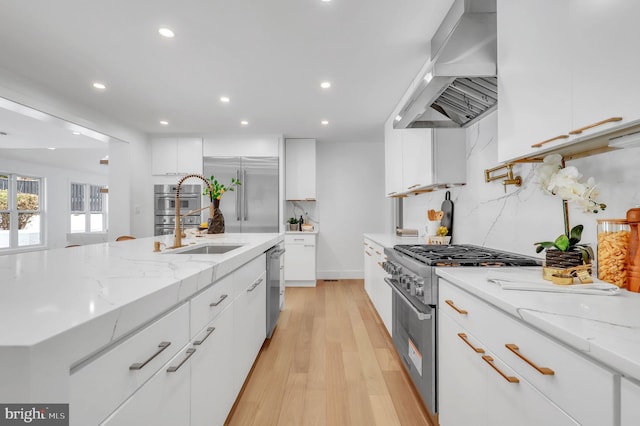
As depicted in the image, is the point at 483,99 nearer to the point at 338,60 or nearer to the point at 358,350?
the point at 338,60

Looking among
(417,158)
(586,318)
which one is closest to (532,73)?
(586,318)

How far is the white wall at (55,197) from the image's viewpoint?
7.55 meters

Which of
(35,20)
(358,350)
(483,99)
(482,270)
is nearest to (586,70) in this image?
(482,270)

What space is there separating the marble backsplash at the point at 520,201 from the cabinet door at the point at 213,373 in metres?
1.76

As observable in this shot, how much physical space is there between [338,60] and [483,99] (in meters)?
1.30

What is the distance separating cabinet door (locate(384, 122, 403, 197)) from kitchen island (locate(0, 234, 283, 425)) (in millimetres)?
2632

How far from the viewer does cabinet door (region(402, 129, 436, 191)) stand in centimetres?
264

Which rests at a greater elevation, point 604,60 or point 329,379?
point 604,60

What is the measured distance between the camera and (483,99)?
198 centimetres

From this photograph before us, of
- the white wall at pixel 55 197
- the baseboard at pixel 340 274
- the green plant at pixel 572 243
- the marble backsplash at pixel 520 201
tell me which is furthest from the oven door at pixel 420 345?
the white wall at pixel 55 197

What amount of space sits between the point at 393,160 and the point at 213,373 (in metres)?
3.25

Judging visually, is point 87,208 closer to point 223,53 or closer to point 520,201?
point 223,53

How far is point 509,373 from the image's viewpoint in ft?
3.12

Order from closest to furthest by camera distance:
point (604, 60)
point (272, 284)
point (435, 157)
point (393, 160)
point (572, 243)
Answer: point (604, 60)
point (572, 243)
point (435, 157)
point (272, 284)
point (393, 160)
